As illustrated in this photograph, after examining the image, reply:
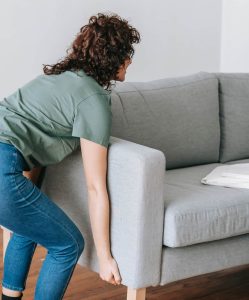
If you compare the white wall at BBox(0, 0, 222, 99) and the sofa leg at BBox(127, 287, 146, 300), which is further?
the white wall at BBox(0, 0, 222, 99)

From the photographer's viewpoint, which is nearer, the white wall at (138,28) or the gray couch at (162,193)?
the gray couch at (162,193)

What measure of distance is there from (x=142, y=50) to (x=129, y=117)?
52.1 inches

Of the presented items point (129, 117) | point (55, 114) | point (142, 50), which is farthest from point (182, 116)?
point (142, 50)

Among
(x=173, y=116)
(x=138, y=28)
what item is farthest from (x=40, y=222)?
(x=138, y=28)

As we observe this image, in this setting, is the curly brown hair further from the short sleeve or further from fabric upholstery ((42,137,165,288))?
fabric upholstery ((42,137,165,288))

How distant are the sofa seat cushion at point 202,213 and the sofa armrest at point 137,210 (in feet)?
0.16

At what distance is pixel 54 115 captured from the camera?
6.82ft

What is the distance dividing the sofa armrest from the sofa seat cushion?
0.05 metres

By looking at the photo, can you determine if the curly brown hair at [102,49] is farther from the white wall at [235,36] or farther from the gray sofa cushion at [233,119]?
the white wall at [235,36]

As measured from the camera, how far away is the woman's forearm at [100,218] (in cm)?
212

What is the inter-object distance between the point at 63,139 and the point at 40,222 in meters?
0.28

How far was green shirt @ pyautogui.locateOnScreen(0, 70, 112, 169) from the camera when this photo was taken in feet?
6.67

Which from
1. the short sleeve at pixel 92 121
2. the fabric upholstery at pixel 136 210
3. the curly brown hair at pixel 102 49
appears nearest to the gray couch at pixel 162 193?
the fabric upholstery at pixel 136 210

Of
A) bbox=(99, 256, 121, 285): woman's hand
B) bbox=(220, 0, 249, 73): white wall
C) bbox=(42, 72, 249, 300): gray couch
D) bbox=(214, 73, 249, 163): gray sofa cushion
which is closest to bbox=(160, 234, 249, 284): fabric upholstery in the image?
bbox=(42, 72, 249, 300): gray couch
